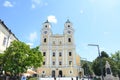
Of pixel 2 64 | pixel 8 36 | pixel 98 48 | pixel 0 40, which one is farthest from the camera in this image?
pixel 8 36

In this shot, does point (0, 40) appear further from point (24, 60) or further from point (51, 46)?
point (51, 46)

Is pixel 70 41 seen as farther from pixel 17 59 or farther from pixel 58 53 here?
pixel 17 59

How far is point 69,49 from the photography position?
6178 centimetres

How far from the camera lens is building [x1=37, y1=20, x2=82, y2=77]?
196 feet

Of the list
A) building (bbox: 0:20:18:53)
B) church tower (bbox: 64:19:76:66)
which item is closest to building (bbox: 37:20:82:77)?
Answer: church tower (bbox: 64:19:76:66)

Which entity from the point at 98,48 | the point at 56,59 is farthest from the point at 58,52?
the point at 98,48

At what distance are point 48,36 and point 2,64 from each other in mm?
45058

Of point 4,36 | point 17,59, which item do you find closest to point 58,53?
point 4,36

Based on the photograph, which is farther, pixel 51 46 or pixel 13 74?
pixel 51 46

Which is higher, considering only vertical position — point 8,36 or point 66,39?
point 66,39

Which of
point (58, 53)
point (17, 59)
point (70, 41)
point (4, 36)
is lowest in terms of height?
point (17, 59)

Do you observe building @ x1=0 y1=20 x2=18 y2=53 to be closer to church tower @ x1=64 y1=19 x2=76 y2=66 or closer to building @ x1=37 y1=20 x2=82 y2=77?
building @ x1=37 y1=20 x2=82 y2=77

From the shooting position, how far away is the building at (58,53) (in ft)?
196

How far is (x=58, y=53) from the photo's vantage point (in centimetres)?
6259
